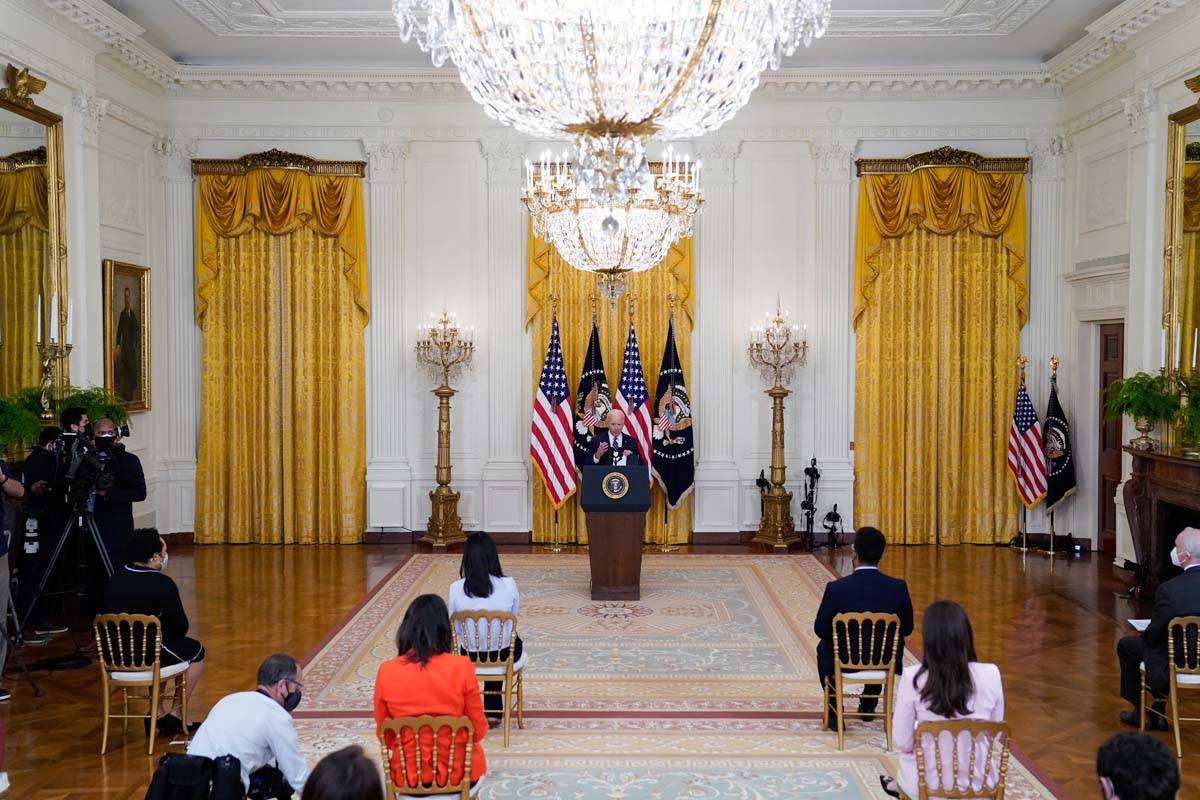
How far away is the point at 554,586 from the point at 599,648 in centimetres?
236

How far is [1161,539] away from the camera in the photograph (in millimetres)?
9758

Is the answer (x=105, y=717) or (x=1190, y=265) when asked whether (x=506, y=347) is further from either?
(x=105, y=717)

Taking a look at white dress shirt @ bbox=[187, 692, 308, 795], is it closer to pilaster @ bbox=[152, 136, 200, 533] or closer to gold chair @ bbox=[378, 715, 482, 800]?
gold chair @ bbox=[378, 715, 482, 800]

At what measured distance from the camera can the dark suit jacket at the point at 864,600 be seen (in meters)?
6.06

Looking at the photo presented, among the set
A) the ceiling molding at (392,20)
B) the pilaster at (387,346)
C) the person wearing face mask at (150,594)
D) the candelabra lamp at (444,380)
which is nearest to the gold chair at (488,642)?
the person wearing face mask at (150,594)

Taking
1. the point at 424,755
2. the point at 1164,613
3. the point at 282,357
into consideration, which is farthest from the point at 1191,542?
the point at 282,357

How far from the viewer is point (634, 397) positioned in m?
12.4

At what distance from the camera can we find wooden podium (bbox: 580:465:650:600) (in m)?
9.61

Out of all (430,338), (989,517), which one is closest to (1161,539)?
(989,517)

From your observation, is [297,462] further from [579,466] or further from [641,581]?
[641,581]

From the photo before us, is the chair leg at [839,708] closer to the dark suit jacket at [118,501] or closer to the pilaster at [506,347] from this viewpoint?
the dark suit jacket at [118,501]

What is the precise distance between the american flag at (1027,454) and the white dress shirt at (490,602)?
8.04 m

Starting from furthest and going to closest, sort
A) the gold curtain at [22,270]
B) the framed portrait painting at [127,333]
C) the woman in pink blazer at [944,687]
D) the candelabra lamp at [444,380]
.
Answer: the candelabra lamp at [444,380]
the framed portrait painting at [127,333]
the gold curtain at [22,270]
the woman in pink blazer at [944,687]

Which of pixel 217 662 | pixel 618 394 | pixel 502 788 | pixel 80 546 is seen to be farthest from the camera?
pixel 618 394
